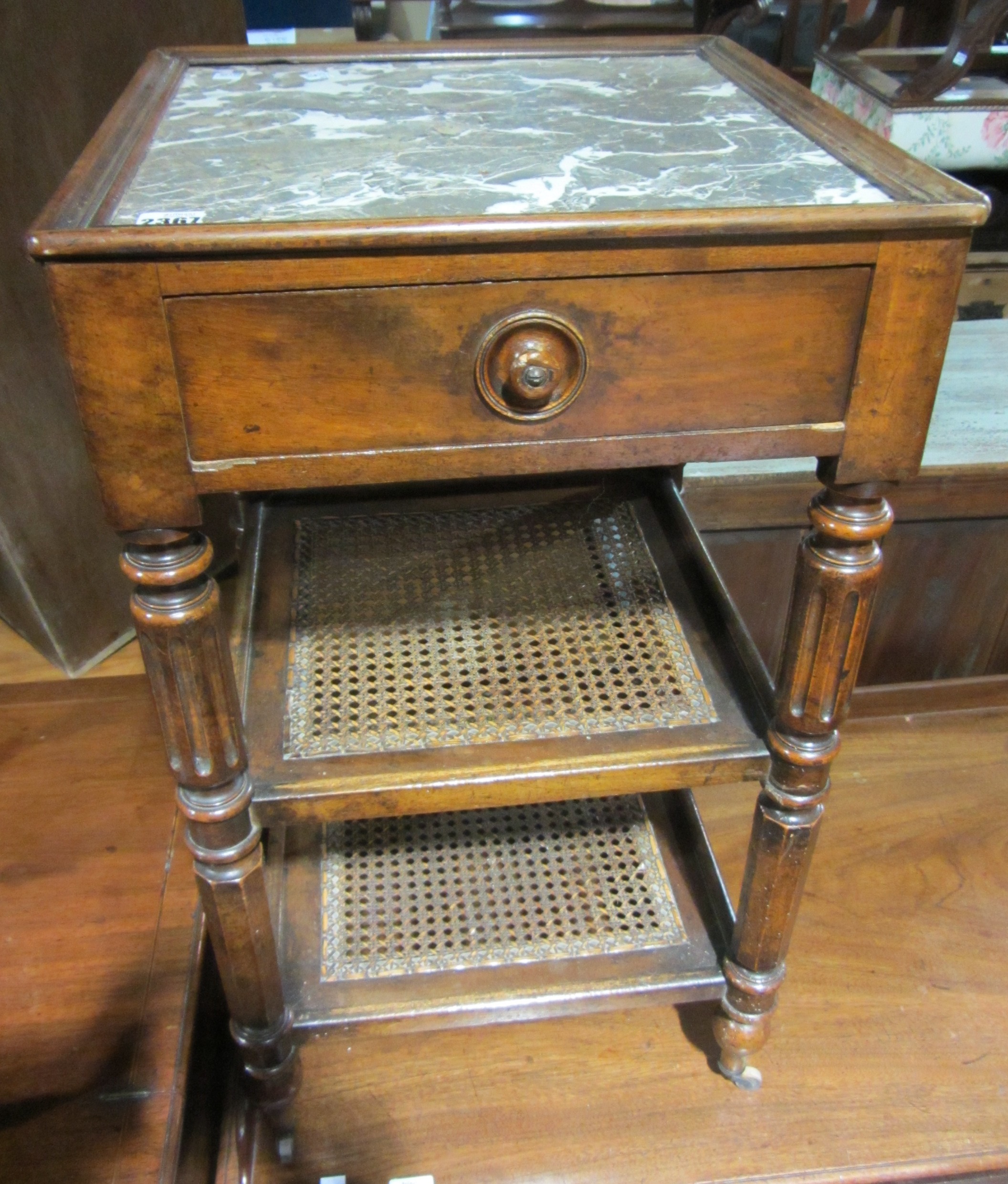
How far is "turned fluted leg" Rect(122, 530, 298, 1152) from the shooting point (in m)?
0.60

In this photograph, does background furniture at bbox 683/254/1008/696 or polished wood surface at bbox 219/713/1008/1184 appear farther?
background furniture at bbox 683/254/1008/696

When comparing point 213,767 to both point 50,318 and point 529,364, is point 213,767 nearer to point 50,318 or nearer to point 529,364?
point 529,364

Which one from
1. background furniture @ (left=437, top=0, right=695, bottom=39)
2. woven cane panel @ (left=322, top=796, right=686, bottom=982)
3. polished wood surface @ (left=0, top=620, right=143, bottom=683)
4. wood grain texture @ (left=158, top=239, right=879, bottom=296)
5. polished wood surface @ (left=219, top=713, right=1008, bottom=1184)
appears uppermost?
wood grain texture @ (left=158, top=239, right=879, bottom=296)

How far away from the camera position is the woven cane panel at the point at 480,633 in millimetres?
772

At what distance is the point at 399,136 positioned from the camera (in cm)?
68

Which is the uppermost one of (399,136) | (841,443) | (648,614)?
(399,136)

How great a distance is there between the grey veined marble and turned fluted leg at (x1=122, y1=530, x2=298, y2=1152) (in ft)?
0.61

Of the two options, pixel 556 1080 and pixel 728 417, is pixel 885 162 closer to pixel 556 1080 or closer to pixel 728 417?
pixel 728 417

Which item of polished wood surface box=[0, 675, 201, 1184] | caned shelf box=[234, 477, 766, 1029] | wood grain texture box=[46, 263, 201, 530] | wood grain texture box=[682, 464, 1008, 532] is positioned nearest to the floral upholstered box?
wood grain texture box=[682, 464, 1008, 532]

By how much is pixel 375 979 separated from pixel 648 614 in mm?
368

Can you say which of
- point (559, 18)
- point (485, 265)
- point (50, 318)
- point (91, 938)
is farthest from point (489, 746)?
point (559, 18)

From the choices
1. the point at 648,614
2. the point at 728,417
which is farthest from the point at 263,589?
the point at 728,417

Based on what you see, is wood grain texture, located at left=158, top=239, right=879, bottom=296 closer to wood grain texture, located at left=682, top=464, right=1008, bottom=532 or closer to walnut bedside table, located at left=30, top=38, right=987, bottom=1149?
walnut bedside table, located at left=30, top=38, right=987, bottom=1149

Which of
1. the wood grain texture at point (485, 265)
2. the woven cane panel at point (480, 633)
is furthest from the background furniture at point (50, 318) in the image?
the wood grain texture at point (485, 265)
